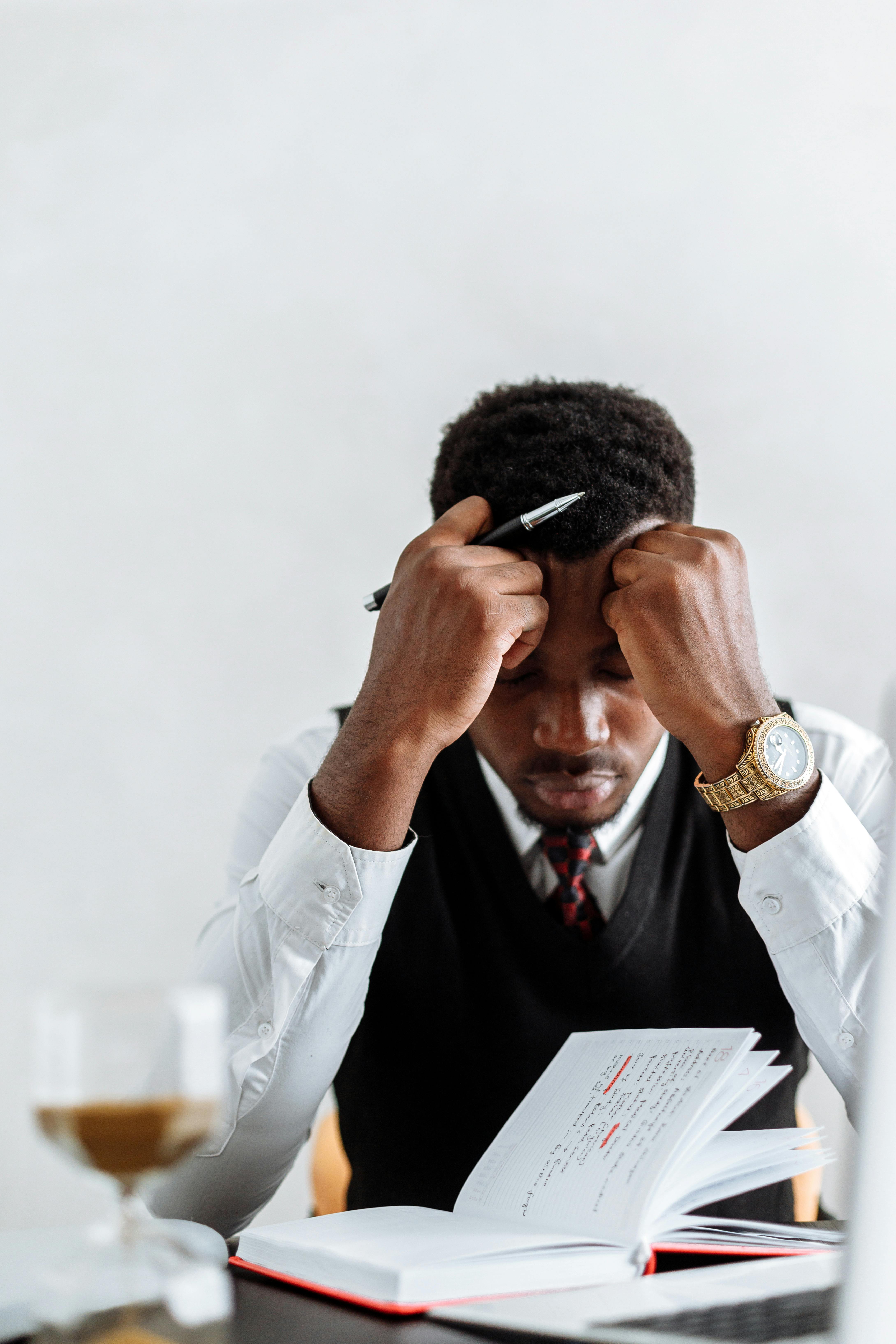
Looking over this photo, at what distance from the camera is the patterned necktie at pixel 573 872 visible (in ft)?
4.25

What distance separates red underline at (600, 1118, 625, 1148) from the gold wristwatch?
1.08 feet

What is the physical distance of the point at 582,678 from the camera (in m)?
1.19

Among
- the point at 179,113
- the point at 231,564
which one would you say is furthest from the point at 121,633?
the point at 179,113

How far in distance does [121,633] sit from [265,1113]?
3.96 ft

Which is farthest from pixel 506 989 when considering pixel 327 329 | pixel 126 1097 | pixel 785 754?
pixel 327 329

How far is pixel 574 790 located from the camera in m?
1.24

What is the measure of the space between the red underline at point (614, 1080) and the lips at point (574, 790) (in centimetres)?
38

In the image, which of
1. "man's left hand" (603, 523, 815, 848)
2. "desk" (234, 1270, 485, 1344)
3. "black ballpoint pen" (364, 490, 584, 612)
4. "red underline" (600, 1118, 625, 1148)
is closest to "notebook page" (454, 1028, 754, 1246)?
"red underline" (600, 1118, 625, 1148)

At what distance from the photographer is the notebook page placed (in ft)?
2.43

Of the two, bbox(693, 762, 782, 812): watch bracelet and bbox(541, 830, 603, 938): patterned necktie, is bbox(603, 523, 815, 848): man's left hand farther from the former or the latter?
bbox(541, 830, 603, 938): patterned necktie

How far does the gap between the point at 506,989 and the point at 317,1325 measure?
2.21ft

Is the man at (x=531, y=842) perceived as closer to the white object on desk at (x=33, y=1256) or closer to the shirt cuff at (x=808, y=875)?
the shirt cuff at (x=808, y=875)

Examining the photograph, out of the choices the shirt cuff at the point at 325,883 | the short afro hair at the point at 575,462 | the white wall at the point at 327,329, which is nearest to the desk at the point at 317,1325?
the shirt cuff at the point at 325,883

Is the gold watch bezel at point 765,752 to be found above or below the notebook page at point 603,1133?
above
